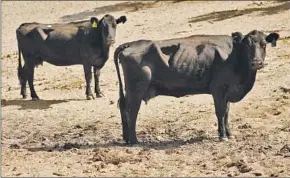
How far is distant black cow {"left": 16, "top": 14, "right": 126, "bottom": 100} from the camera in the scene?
1546 cm

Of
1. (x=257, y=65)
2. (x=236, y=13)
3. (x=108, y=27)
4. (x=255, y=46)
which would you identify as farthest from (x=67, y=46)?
(x=236, y=13)

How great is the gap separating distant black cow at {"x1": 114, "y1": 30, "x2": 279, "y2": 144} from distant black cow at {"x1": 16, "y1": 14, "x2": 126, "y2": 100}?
3.88 meters

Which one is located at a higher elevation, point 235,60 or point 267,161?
point 235,60

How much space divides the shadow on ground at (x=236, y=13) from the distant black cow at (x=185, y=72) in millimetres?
14280

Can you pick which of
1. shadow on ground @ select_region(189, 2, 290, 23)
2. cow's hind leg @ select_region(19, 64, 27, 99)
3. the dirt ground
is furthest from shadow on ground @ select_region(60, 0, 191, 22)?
cow's hind leg @ select_region(19, 64, 27, 99)

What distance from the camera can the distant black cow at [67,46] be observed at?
50.7 ft

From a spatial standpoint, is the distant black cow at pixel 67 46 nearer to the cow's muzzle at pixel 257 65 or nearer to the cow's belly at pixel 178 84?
the cow's belly at pixel 178 84

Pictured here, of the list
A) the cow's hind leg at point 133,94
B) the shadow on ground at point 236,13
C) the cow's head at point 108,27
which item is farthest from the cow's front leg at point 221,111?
the shadow on ground at point 236,13

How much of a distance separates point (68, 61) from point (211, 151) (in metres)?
6.14

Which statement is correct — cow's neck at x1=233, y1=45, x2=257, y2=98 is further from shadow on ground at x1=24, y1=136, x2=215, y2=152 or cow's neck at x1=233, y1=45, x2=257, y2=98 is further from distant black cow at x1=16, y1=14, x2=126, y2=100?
distant black cow at x1=16, y1=14, x2=126, y2=100

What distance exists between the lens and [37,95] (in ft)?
52.9

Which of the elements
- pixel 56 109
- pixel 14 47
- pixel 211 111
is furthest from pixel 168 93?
pixel 14 47

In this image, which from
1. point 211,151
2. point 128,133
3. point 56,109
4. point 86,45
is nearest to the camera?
point 211,151

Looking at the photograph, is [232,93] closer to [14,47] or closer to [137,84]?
[137,84]
